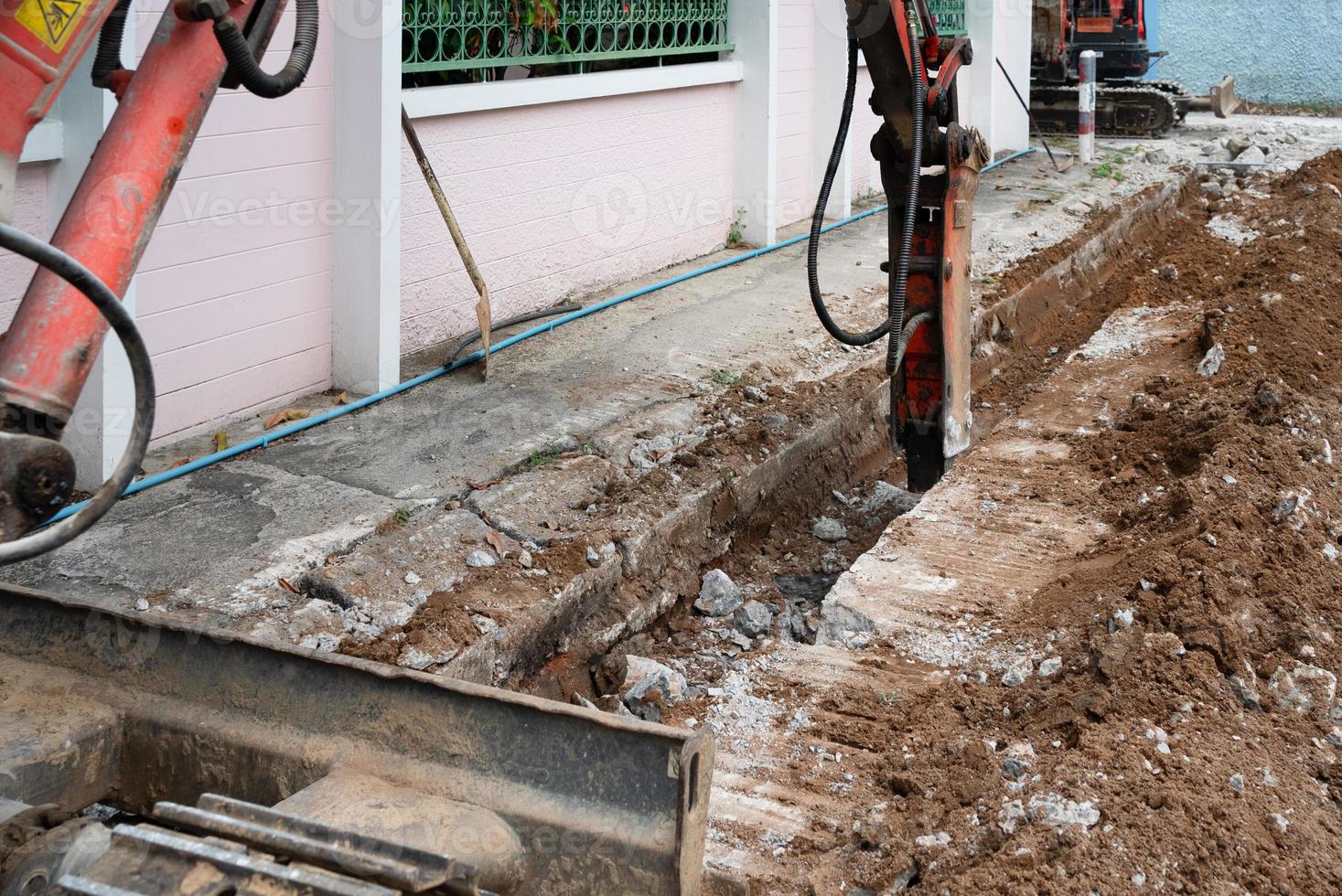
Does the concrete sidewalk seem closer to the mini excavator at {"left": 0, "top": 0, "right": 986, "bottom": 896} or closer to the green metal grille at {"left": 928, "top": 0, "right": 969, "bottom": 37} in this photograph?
the mini excavator at {"left": 0, "top": 0, "right": 986, "bottom": 896}

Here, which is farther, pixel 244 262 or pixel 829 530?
pixel 829 530

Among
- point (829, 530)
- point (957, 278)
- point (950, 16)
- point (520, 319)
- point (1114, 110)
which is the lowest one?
point (829, 530)

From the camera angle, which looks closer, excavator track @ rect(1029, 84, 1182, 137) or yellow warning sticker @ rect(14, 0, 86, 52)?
yellow warning sticker @ rect(14, 0, 86, 52)

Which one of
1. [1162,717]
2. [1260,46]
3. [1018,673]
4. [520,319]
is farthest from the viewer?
[1260,46]

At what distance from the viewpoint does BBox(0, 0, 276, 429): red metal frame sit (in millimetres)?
2197

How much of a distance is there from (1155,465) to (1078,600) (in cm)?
175

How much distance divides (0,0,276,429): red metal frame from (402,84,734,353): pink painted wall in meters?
4.74

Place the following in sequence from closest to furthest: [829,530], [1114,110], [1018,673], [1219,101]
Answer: [1018,673], [829,530], [1114,110], [1219,101]

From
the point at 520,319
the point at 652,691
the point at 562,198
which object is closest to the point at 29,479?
the point at 652,691

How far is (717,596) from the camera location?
18.4 ft

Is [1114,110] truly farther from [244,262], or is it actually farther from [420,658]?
[420,658]

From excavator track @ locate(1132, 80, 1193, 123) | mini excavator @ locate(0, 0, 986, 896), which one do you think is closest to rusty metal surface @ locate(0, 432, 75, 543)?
mini excavator @ locate(0, 0, 986, 896)

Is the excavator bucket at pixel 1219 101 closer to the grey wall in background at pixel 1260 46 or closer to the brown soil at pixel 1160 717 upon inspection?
the grey wall in background at pixel 1260 46

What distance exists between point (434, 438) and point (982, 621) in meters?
2.57
